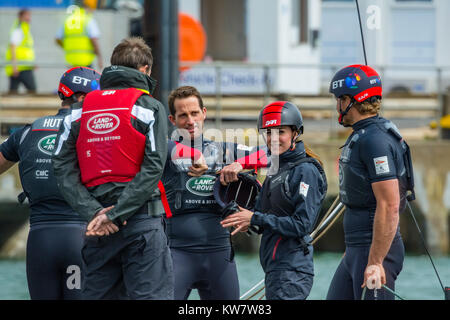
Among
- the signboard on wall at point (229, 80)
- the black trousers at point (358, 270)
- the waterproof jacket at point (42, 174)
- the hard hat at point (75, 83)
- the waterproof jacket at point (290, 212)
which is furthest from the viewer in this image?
the signboard on wall at point (229, 80)

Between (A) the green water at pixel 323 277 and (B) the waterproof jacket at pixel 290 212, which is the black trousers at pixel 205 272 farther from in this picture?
(A) the green water at pixel 323 277

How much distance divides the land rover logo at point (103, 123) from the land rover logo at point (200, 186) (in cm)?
106

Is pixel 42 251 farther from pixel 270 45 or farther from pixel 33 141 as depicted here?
pixel 270 45

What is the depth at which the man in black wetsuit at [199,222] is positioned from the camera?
5.69 metres

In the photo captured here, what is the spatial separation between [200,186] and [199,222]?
0.22m

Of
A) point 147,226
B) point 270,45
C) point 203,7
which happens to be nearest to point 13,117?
point 270,45

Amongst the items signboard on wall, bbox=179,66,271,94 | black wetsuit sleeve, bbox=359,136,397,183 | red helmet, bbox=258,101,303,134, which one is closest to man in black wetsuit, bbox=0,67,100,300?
red helmet, bbox=258,101,303,134

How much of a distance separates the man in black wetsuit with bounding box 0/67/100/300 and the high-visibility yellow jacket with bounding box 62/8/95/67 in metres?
8.17

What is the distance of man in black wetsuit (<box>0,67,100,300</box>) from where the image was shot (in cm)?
554

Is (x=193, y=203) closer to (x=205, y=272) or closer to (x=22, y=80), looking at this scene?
(x=205, y=272)

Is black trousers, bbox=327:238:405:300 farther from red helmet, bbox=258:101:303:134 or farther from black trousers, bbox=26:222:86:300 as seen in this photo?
black trousers, bbox=26:222:86:300

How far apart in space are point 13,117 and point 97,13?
9.95ft

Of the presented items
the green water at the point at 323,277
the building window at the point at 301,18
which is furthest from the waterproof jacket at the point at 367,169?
the building window at the point at 301,18

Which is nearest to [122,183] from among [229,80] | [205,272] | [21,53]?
[205,272]
